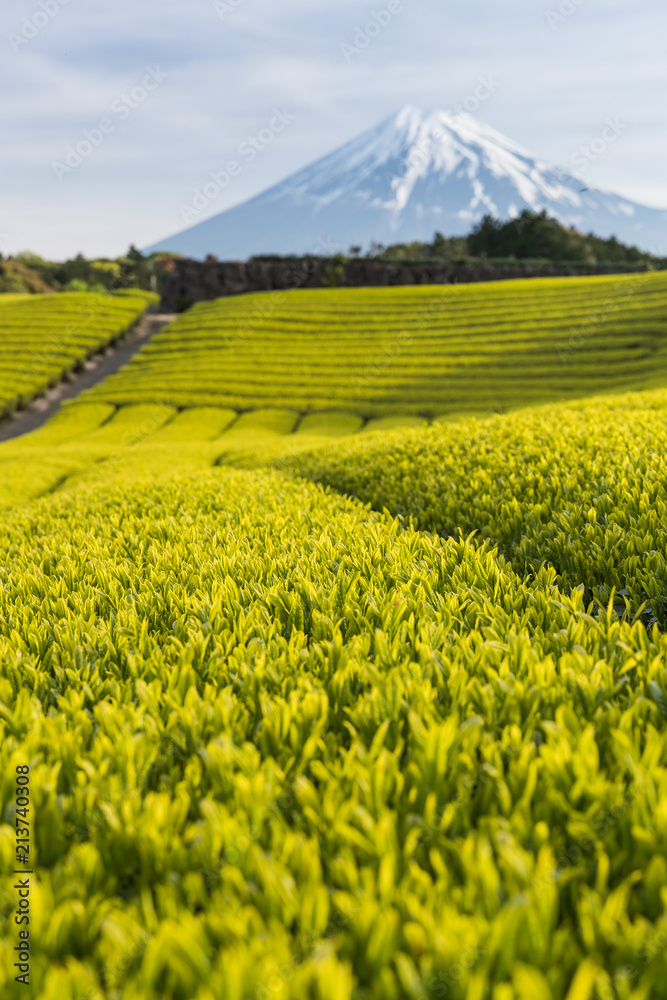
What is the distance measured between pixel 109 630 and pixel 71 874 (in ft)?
5.65

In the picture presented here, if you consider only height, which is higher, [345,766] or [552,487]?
[552,487]

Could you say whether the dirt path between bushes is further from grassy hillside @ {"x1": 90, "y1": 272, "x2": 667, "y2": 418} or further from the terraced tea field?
the terraced tea field

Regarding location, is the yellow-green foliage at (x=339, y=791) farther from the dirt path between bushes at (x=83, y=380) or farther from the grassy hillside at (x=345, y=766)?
the dirt path between bushes at (x=83, y=380)

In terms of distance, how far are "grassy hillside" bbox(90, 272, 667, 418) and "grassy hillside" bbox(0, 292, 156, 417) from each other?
4844 mm

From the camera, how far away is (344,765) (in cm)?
219

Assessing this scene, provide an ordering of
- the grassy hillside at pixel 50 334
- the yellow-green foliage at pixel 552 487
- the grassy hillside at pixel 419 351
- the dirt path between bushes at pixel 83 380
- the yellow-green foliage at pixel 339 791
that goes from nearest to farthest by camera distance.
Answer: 1. the yellow-green foliage at pixel 339 791
2. the yellow-green foliage at pixel 552 487
3. the grassy hillside at pixel 419 351
4. the dirt path between bushes at pixel 83 380
5. the grassy hillside at pixel 50 334

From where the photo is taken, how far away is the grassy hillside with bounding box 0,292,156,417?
35781mm

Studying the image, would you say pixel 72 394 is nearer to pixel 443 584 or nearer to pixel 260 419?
pixel 260 419

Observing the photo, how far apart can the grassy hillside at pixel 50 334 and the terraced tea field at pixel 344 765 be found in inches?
1334

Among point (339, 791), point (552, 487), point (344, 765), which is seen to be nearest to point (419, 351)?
point (552, 487)

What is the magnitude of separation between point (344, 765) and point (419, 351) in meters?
33.2

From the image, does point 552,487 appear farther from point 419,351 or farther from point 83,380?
point 83,380

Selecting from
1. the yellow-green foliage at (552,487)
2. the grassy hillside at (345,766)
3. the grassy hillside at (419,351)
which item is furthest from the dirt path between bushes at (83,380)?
the grassy hillside at (345,766)

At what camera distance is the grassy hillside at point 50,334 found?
35.8 meters
